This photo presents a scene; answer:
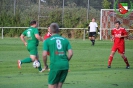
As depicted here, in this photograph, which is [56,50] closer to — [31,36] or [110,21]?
[31,36]

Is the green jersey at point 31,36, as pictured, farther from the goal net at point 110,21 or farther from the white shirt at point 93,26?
the goal net at point 110,21

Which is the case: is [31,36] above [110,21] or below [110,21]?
above

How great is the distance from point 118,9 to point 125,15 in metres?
1.92

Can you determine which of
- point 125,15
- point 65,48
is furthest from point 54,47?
point 125,15

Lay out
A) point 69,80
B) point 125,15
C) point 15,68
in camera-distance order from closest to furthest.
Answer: point 69,80
point 15,68
point 125,15

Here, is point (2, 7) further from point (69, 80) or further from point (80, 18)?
point (69, 80)

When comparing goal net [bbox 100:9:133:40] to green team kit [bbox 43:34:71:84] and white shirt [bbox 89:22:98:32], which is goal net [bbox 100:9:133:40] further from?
green team kit [bbox 43:34:71:84]

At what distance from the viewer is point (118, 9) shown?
1948 inches

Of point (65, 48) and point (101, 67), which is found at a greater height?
point (65, 48)

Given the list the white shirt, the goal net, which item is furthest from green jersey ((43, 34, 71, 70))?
the goal net

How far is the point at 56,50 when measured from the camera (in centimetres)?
1077

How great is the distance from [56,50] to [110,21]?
36.8 meters

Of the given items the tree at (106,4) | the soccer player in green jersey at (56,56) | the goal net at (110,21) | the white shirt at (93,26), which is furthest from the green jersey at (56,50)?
the tree at (106,4)

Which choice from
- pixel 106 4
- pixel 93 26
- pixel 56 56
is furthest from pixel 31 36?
pixel 106 4
